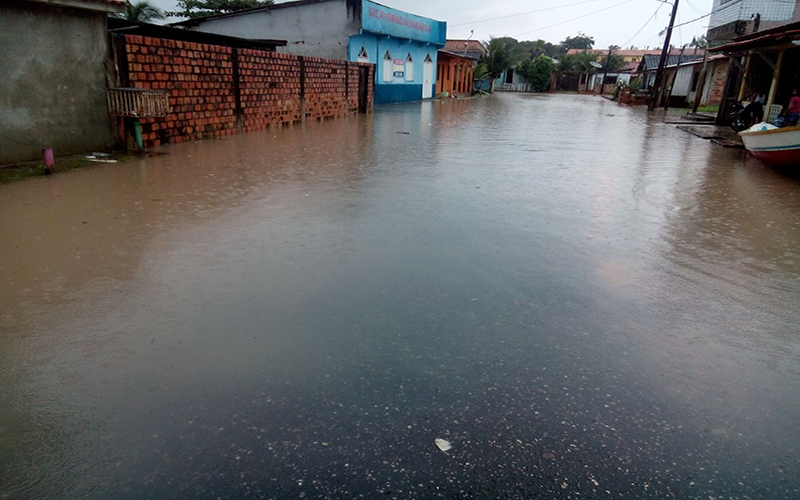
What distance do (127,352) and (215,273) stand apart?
1.16m

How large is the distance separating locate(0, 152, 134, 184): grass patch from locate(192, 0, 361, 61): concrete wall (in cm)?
1883

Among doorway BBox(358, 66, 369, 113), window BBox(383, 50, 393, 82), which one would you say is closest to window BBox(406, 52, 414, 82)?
window BBox(383, 50, 393, 82)

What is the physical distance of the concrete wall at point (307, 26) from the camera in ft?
81.5

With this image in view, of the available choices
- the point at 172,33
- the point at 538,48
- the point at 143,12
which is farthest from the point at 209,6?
the point at 538,48

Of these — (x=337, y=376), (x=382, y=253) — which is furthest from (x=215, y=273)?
(x=337, y=376)

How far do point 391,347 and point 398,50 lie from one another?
30061 millimetres

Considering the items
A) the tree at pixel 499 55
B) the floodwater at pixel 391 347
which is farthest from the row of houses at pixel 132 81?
the tree at pixel 499 55

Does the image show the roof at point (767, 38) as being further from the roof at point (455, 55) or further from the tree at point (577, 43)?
the tree at point (577, 43)

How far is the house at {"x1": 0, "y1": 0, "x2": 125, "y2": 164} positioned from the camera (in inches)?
289

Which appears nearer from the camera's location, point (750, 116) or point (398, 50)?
point (750, 116)

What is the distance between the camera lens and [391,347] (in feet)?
9.77

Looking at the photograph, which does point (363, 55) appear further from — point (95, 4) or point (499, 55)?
point (499, 55)

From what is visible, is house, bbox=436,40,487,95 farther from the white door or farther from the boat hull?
the boat hull

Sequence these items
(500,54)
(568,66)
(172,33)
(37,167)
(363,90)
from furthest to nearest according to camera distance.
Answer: (568,66) < (500,54) < (363,90) < (172,33) < (37,167)
